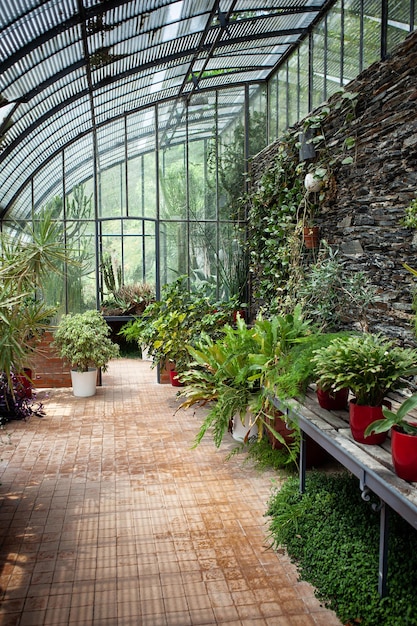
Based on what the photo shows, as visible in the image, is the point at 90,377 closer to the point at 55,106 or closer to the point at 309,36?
the point at 55,106

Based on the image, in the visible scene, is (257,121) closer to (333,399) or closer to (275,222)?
(275,222)

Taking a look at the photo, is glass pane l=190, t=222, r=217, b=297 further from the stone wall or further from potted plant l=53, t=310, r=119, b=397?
the stone wall

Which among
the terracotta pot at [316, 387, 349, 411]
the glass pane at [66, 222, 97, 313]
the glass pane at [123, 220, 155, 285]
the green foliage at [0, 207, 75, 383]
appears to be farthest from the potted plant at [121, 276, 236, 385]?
the terracotta pot at [316, 387, 349, 411]

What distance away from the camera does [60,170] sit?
8.21 m

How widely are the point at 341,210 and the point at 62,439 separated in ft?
12.1

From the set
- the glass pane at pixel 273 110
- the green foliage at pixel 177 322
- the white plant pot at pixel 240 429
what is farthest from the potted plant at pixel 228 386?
the glass pane at pixel 273 110

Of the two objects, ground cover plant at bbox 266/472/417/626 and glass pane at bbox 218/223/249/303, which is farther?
glass pane at bbox 218/223/249/303

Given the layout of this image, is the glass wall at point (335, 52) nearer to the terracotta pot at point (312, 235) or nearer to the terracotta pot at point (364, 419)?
the terracotta pot at point (312, 235)

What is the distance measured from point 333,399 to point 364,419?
655 millimetres

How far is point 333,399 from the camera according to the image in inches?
145

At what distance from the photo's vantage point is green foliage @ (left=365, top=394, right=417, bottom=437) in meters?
2.54

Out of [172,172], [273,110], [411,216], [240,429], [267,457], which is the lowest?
[267,457]

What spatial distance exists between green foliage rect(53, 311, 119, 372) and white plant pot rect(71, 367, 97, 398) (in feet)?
0.24

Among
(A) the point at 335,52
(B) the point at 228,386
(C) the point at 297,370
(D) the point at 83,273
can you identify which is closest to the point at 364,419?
(C) the point at 297,370
